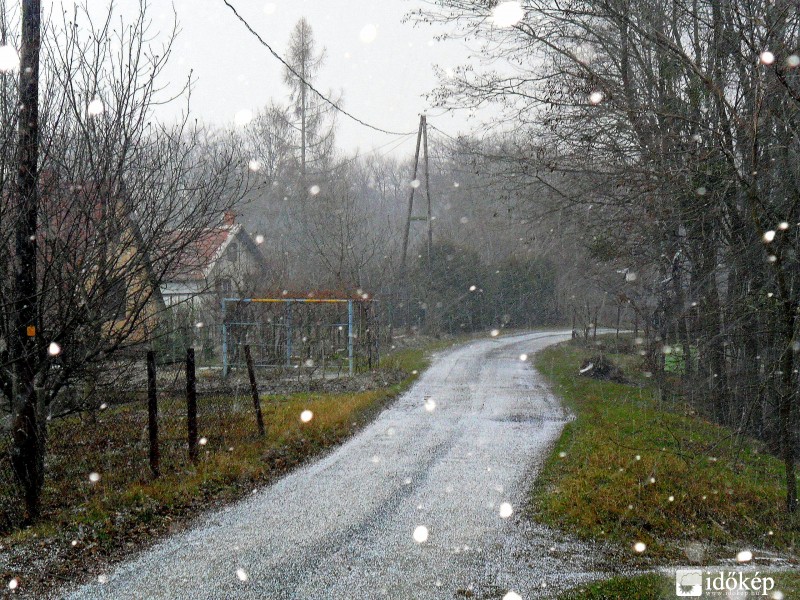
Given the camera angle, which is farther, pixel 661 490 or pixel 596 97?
pixel 596 97

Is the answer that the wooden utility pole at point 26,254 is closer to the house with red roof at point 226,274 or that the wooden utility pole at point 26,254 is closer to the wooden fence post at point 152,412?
the wooden fence post at point 152,412

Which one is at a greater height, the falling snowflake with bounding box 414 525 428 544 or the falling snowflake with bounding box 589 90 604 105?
the falling snowflake with bounding box 589 90 604 105

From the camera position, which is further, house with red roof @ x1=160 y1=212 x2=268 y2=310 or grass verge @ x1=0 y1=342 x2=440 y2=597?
house with red roof @ x1=160 y1=212 x2=268 y2=310

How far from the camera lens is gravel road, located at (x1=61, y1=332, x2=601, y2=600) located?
5.35 meters

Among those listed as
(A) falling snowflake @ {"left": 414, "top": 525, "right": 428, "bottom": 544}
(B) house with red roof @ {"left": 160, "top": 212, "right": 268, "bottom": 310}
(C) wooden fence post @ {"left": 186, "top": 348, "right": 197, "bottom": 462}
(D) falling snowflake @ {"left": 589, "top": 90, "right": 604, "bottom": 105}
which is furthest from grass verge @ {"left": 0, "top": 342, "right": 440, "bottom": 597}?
(D) falling snowflake @ {"left": 589, "top": 90, "right": 604, "bottom": 105}

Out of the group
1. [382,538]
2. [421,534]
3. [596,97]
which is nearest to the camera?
[382,538]

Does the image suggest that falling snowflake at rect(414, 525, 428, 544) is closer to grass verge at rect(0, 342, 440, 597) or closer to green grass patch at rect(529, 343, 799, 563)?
green grass patch at rect(529, 343, 799, 563)

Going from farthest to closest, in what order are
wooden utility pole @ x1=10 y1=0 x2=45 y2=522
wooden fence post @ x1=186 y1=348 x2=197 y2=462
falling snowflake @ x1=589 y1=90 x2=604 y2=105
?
falling snowflake @ x1=589 y1=90 x2=604 y2=105 → wooden fence post @ x1=186 y1=348 x2=197 y2=462 → wooden utility pole @ x1=10 y1=0 x2=45 y2=522

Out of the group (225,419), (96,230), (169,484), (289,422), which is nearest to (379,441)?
(289,422)

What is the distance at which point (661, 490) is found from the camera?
792cm

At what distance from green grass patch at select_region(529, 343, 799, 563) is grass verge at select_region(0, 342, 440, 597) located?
3591 mm

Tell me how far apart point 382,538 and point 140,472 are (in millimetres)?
3570

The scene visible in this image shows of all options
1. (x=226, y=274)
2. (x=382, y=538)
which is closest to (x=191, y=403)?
(x=382, y=538)

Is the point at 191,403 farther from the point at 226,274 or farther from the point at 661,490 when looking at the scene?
the point at 226,274
